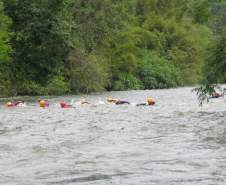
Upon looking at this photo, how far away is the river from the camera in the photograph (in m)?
10.7

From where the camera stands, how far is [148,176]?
10.7 m

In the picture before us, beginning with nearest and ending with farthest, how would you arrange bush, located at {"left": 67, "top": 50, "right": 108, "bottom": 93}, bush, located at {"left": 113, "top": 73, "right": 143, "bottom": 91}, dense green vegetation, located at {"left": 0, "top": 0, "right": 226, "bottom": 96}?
1. dense green vegetation, located at {"left": 0, "top": 0, "right": 226, "bottom": 96}
2. bush, located at {"left": 67, "top": 50, "right": 108, "bottom": 93}
3. bush, located at {"left": 113, "top": 73, "right": 143, "bottom": 91}

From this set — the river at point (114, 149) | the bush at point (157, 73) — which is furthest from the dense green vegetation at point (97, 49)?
the river at point (114, 149)

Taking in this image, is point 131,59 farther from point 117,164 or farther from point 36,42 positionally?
point 117,164

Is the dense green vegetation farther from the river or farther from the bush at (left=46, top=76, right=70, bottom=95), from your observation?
the river

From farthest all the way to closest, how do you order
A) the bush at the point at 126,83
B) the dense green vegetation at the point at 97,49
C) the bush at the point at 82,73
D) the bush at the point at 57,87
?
the bush at the point at 126,83 → the bush at the point at 82,73 → the bush at the point at 57,87 → the dense green vegetation at the point at 97,49

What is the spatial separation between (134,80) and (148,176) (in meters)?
48.6

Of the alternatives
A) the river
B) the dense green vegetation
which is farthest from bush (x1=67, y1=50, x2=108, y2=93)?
the river

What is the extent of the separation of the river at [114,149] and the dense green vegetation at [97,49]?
14.6ft

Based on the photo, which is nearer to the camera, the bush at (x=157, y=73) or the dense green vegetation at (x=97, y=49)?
the dense green vegetation at (x=97, y=49)

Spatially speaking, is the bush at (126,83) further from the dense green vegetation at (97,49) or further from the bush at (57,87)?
the bush at (57,87)

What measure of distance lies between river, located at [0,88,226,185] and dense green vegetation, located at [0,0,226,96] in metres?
4.44

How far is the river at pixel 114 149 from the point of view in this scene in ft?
35.2

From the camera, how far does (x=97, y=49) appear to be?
54875 millimetres
